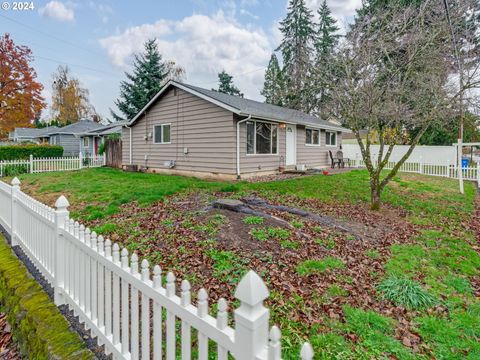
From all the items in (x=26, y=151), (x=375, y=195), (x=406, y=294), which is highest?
(x=26, y=151)

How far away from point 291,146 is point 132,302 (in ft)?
45.0

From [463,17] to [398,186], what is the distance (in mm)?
5696

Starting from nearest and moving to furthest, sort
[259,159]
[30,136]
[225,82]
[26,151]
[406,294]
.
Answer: [406,294]
[259,159]
[26,151]
[30,136]
[225,82]

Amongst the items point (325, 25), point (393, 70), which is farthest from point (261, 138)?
point (325, 25)

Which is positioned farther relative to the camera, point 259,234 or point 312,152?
point 312,152

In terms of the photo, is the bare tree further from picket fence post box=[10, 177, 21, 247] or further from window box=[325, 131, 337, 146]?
window box=[325, 131, 337, 146]

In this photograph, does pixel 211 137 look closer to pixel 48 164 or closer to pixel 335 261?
pixel 335 261

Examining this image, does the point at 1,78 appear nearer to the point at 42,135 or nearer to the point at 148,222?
the point at 42,135

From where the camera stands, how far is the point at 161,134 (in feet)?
47.5

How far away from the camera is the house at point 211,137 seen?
1163cm

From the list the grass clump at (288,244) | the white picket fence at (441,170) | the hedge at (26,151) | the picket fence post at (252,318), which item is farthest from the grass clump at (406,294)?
the hedge at (26,151)

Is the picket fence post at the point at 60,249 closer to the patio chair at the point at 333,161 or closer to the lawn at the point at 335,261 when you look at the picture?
the lawn at the point at 335,261

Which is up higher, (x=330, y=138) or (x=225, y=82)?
(x=225, y=82)

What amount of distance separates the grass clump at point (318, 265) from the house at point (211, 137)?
7704mm
